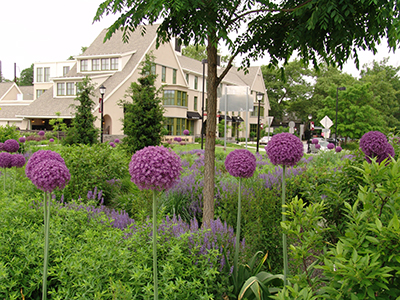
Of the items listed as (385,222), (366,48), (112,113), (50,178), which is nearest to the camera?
(385,222)

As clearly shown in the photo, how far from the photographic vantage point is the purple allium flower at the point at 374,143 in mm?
3561

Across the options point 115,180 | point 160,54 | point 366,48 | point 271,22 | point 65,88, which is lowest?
point 115,180

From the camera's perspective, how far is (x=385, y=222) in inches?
70.9

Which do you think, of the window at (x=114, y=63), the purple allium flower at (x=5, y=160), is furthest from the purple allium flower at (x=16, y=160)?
the window at (x=114, y=63)

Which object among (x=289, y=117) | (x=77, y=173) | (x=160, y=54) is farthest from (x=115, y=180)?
(x=289, y=117)

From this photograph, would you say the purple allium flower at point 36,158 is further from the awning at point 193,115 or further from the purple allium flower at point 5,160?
the awning at point 193,115

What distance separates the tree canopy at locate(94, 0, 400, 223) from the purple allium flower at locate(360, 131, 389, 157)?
1041 millimetres

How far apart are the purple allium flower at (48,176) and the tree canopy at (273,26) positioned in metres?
1.84

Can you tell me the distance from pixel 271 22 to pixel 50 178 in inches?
147

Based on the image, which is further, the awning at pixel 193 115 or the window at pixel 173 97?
the awning at pixel 193 115

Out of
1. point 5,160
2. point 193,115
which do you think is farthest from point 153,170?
point 193,115

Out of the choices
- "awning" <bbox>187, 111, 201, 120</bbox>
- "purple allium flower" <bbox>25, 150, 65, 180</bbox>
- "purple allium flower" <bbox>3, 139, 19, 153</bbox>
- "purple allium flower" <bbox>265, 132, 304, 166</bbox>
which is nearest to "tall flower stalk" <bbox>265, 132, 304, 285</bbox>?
"purple allium flower" <bbox>265, 132, 304, 166</bbox>

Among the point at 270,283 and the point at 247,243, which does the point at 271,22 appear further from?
the point at 270,283

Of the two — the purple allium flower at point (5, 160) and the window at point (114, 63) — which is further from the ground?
the window at point (114, 63)
